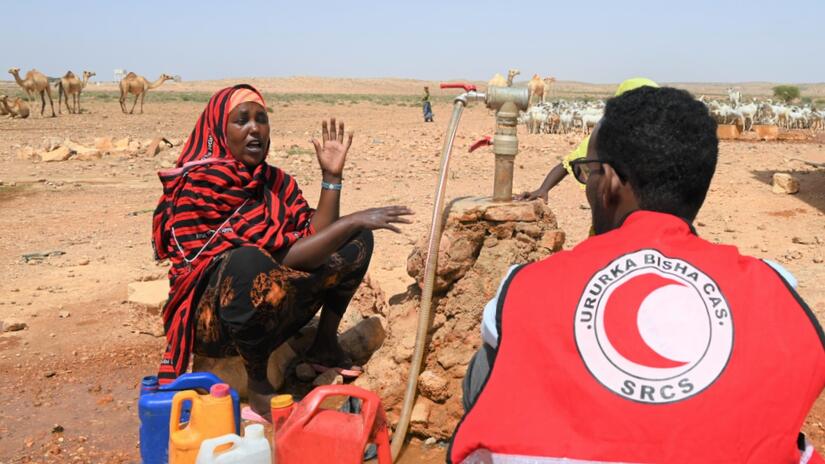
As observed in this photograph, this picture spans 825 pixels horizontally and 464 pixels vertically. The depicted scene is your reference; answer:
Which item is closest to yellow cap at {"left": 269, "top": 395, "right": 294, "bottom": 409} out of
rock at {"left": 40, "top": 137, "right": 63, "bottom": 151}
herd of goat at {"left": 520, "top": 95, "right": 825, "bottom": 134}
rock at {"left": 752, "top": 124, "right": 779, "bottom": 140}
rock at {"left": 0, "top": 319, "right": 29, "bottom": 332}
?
rock at {"left": 0, "top": 319, "right": 29, "bottom": 332}

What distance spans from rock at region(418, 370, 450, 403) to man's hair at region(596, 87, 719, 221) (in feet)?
5.26

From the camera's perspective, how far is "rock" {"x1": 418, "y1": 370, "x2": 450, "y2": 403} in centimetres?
293

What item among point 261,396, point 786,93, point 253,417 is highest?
point 786,93

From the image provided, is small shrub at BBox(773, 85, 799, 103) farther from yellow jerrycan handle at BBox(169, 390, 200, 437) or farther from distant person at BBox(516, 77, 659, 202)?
yellow jerrycan handle at BBox(169, 390, 200, 437)

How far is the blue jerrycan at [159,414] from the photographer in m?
2.44

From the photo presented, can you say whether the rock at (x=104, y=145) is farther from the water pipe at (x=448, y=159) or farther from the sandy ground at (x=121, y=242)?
the water pipe at (x=448, y=159)

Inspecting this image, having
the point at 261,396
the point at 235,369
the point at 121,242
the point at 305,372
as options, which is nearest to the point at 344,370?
the point at 305,372

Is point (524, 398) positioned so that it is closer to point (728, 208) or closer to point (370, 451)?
point (370, 451)

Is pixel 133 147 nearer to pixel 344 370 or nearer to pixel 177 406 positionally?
pixel 344 370

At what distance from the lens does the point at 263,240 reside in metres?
3.09

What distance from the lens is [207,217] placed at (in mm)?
3156

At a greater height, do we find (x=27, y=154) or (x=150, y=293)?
(x=27, y=154)

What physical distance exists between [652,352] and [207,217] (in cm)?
232

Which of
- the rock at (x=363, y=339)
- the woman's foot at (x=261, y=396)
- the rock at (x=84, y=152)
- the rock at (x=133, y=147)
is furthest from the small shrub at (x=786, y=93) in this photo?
the woman's foot at (x=261, y=396)
